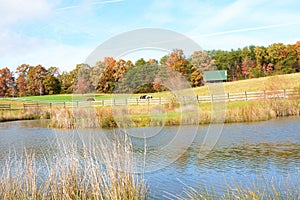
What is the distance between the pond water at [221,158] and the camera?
6.92 m

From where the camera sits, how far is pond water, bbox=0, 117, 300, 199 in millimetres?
6922

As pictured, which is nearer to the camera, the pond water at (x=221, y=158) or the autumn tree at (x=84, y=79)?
the pond water at (x=221, y=158)

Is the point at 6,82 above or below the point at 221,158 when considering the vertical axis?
above

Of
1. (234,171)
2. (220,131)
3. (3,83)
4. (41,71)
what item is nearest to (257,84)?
(220,131)

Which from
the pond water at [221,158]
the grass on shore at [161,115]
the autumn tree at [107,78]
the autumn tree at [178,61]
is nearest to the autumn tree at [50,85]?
the grass on shore at [161,115]

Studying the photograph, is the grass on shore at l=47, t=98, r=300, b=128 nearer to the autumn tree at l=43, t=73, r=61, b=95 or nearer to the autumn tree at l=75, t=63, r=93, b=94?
the autumn tree at l=75, t=63, r=93, b=94

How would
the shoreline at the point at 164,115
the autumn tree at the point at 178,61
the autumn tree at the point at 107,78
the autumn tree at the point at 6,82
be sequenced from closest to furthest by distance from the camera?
the autumn tree at the point at 178,61, the autumn tree at the point at 107,78, the shoreline at the point at 164,115, the autumn tree at the point at 6,82

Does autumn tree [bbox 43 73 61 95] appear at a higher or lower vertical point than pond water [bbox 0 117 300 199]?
higher

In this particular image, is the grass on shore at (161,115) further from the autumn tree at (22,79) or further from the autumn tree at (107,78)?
the autumn tree at (22,79)

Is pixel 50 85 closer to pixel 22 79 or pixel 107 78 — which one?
pixel 22 79

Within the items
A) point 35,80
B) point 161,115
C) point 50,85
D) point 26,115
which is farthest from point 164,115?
point 35,80

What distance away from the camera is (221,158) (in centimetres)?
899

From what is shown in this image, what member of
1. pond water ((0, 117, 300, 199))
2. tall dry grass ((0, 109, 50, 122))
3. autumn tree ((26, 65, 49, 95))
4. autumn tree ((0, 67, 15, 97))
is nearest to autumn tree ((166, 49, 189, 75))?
pond water ((0, 117, 300, 199))

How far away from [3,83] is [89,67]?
2508 inches
